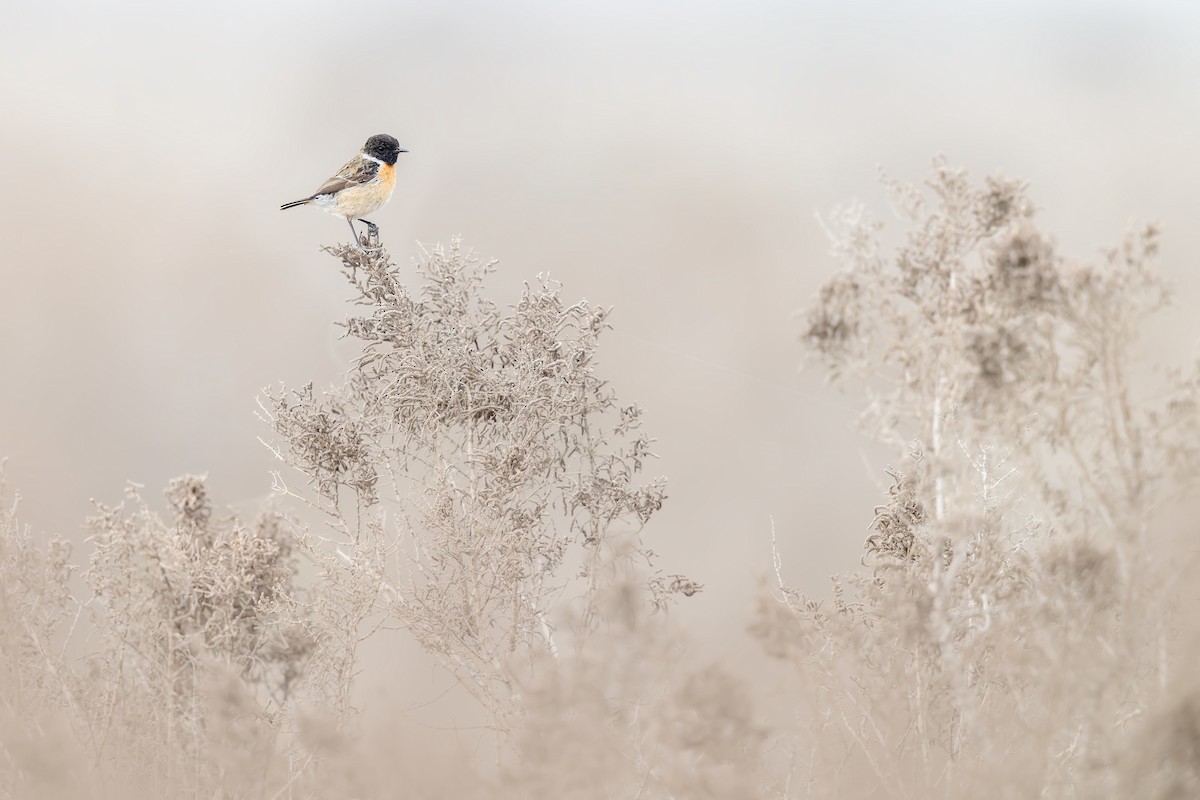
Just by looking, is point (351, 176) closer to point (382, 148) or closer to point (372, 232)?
point (382, 148)

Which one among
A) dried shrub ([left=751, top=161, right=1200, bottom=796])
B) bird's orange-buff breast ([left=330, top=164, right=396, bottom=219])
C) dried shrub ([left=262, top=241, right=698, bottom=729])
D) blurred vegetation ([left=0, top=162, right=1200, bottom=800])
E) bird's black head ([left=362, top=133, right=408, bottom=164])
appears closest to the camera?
dried shrub ([left=751, top=161, right=1200, bottom=796])

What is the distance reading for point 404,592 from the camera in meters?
10.4

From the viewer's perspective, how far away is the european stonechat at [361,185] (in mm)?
10797

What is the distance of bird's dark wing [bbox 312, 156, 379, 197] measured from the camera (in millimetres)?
10805

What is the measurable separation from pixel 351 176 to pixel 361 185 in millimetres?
154

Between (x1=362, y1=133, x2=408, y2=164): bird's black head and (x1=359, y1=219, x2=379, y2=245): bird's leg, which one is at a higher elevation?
(x1=362, y1=133, x2=408, y2=164): bird's black head

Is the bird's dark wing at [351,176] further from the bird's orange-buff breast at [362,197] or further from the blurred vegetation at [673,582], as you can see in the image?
the blurred vegetation at [673,582]

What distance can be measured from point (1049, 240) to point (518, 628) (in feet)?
20.2

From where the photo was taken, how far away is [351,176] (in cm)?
1086

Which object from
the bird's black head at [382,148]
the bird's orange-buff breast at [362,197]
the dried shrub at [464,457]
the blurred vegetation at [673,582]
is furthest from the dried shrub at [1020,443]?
the bird's black head at [382,148]

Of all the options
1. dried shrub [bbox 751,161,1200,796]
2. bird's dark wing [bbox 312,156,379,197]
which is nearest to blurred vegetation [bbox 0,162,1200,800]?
dried shrub [bbox 751,161,1200,796]

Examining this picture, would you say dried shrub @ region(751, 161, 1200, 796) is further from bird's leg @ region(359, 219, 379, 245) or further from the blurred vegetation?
bird's leg @ region(359, 219, 379, 245)

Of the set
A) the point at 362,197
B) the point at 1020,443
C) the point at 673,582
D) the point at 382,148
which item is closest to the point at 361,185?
the point at 362,197

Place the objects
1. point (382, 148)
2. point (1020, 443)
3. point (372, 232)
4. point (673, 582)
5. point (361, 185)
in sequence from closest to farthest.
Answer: point (1020, 443) → point (673, 582) → point (372, 232) → point (361, 185) → point (382, 148)
